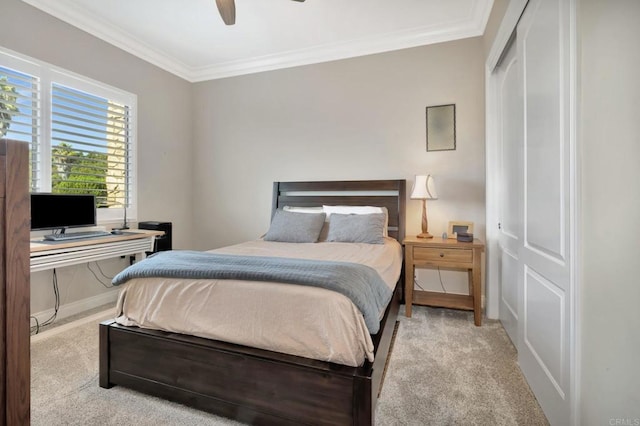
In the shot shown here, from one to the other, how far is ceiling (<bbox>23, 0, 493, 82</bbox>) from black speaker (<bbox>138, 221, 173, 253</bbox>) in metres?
2.00

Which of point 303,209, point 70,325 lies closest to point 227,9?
point 303,209

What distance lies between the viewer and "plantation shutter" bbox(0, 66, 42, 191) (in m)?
2.51

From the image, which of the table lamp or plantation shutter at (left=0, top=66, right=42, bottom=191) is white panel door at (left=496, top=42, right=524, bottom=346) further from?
plantation shutter at (left=0, top=66, right=42, bottom=191)

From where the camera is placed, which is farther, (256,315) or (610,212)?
(256,315)

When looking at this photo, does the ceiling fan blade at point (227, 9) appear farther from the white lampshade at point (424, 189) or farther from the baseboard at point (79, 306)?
the baseboard at point (79, 306)

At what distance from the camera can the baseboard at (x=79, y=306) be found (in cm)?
277

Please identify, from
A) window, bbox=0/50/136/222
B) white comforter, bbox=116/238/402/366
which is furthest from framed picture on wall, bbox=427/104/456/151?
window, bbox=0/50/136/222

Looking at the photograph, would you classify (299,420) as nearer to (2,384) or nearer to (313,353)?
(313,353)

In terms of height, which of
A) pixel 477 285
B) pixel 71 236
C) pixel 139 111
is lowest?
pixel 477 285

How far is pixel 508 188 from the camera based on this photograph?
2.58 metres

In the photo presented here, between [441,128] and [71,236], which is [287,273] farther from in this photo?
[441,128]

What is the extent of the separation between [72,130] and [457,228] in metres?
3.92

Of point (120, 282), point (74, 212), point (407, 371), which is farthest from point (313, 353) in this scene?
point (74, 212)

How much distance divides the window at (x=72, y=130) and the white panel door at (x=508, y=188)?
12.7 ft
